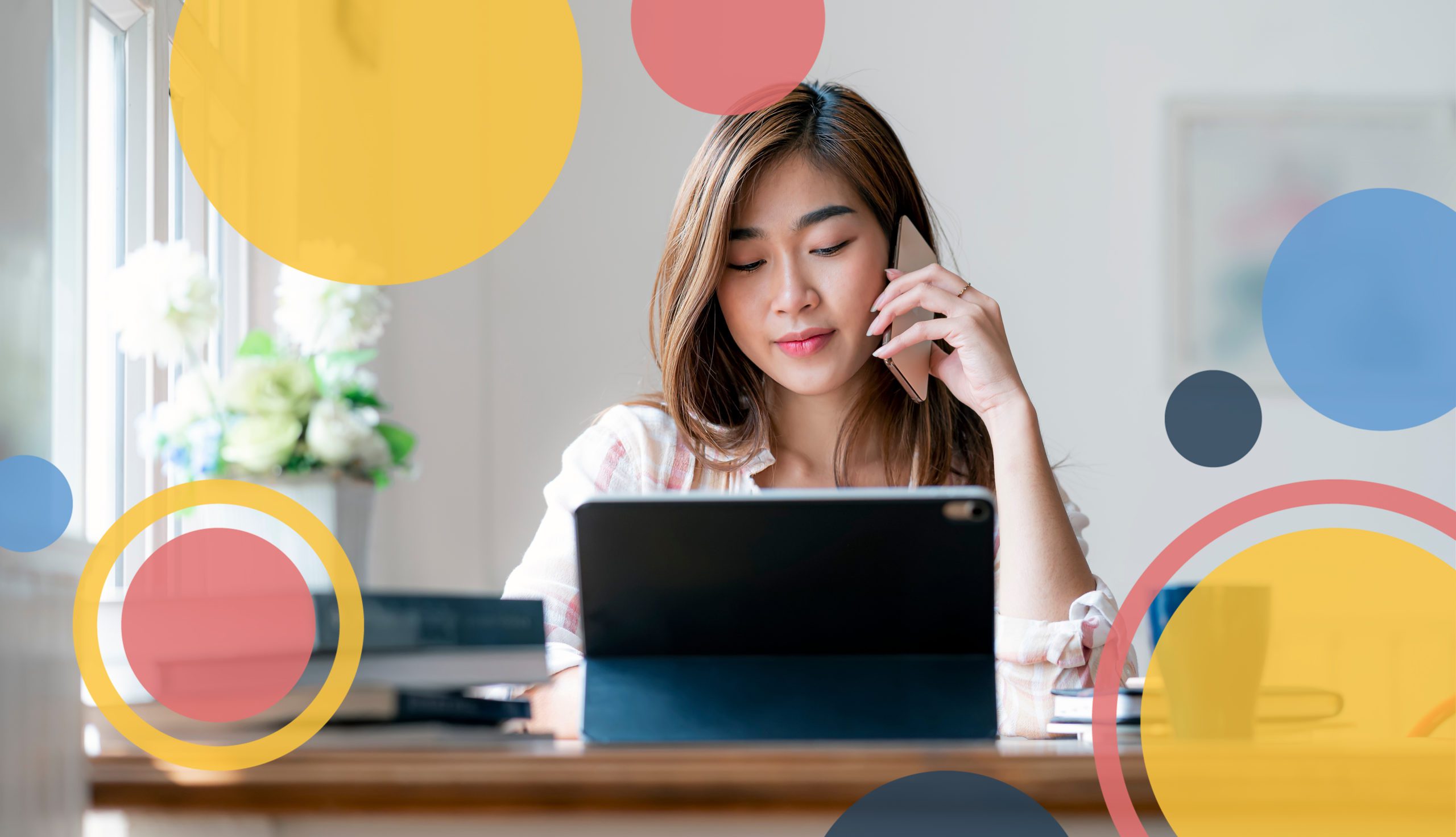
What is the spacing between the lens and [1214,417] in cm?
289

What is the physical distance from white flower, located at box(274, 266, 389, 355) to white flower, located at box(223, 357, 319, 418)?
0.09m

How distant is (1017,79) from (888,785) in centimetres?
266

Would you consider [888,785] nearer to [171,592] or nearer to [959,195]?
[171,592]

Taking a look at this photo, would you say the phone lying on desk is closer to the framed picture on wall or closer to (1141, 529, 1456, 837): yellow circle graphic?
(1141, 529, 1456, 837): yellow circle graphic

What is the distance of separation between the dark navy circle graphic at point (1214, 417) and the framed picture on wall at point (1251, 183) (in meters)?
0.03

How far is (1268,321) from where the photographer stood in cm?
283

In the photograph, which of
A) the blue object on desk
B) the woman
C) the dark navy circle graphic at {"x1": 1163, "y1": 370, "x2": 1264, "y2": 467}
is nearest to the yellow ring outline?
the blue object on desk

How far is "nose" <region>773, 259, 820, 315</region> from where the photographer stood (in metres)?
1.43

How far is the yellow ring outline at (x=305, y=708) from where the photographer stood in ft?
1.63

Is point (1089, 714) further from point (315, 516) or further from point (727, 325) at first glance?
point (727, 325)

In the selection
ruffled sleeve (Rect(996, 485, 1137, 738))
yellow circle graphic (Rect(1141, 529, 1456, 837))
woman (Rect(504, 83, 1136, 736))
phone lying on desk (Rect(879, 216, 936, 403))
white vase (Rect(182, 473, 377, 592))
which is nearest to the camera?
yellow circle graphic (Rect(1141, 529, 1456, 837))

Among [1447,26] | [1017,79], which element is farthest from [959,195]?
[1447,26]

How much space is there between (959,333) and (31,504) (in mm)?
993
